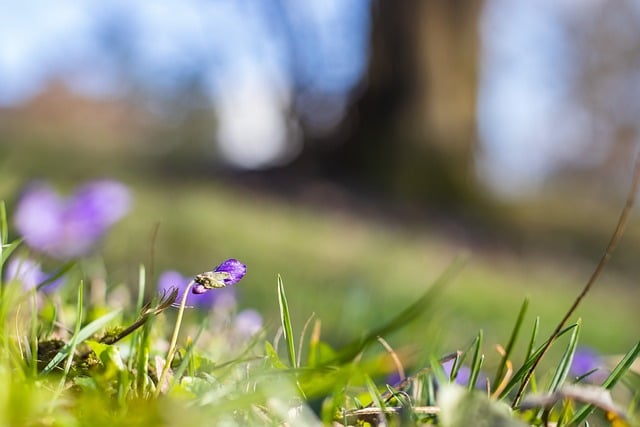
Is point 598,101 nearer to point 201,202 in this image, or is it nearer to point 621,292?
point 621,292

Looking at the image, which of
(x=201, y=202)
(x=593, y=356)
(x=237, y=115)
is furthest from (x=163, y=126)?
(x=593, y=356)

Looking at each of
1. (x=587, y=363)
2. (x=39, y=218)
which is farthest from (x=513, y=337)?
(x=39, y=218)

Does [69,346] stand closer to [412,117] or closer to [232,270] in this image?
[232,270]

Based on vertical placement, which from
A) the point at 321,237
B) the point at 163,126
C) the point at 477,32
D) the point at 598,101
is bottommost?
the point at 163,126

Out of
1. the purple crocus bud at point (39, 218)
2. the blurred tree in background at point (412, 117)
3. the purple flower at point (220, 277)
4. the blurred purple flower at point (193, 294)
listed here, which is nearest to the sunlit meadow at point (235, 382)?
the purple flower at point (220, 277)

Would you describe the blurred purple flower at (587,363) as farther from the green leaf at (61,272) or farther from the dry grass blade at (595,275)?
the green leaf at (61,272)

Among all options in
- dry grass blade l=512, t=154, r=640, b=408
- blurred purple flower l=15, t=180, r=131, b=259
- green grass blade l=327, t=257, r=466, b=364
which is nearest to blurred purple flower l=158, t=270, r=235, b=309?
→ blurred purple flower l=15, t=180, r=131, b=259
